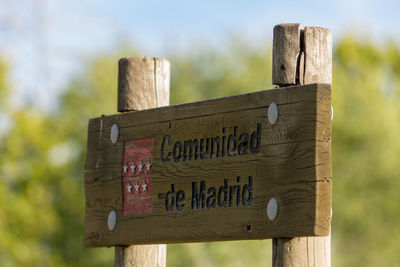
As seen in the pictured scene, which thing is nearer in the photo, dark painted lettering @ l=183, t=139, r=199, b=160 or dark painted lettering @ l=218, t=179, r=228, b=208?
dark painted lettering @ l=218, t=179, r=228, b=208

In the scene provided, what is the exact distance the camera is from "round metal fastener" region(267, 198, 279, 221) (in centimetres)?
363

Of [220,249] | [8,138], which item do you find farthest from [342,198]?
[8,138]

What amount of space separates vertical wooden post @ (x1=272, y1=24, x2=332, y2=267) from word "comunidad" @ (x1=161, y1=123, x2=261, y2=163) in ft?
0.94

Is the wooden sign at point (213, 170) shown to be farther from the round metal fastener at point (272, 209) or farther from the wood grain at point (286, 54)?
the wood grain at point (286, 54)

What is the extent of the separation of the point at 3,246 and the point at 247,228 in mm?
16640

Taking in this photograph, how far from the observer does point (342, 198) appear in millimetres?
29453

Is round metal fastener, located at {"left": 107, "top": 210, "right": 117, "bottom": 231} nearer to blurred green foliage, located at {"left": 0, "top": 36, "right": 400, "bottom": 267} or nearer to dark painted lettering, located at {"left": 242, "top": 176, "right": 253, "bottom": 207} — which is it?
dark painted lettering, located at {"left": 242, "top": 176, "right": 253, "bottom": 207}

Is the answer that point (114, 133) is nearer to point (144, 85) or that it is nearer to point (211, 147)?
point (144, 85)

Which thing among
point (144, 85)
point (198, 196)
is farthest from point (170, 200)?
point (144, 85)

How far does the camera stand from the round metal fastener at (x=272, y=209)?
3.63 meters

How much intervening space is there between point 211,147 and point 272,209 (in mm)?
543

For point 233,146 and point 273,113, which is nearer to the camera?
point 273,113

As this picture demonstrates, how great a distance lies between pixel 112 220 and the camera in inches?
180

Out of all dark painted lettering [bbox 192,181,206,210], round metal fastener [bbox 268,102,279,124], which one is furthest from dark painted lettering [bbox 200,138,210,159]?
round metal fastener [bbox 268,102,279,124]
